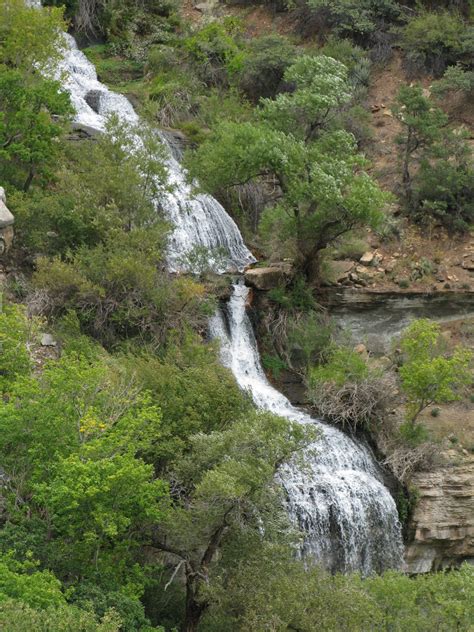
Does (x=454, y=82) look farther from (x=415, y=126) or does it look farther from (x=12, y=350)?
(x=12, y=350)

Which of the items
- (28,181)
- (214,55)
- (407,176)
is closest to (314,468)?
(28,181)

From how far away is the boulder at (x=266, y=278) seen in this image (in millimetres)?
29469

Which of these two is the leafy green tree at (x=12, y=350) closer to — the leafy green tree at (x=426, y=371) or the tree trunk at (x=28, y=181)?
the tree trunk at (x=28, y=181)

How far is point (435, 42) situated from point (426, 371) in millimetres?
18235

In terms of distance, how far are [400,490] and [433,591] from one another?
5988mm

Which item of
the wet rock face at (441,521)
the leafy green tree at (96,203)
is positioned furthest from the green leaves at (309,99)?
the wet rock face at (441,521)

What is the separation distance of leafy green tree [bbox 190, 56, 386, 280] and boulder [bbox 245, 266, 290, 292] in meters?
0.71

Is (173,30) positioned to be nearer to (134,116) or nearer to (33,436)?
(134,116)

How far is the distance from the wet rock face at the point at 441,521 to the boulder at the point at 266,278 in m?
7.42

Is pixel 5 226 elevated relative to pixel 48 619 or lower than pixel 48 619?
elevated

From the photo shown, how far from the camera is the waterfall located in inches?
936

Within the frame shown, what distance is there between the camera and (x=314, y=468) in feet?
80.6

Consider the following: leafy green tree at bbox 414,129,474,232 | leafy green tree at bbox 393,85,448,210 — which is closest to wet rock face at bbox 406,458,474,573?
leafy green tree at bbox 414,129,474,232

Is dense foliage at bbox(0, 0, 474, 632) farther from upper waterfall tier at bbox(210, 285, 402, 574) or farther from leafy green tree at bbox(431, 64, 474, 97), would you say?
upper waterfall tier at bbox(210, 285, 402, 574)
